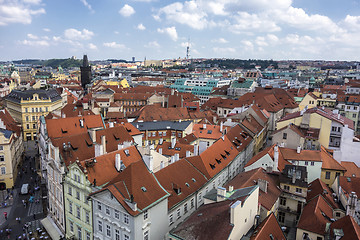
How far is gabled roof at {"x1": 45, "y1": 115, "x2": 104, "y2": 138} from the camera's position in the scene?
5362 centimetres

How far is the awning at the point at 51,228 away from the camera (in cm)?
4325

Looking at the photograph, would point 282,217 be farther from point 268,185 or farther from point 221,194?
point 221,194

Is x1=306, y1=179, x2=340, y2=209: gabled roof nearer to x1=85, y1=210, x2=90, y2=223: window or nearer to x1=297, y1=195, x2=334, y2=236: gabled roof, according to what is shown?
x1=297, y1=195, x2=334, y2=236: gabled roof

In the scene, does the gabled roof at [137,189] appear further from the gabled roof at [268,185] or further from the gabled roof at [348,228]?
the gabled roof at [348,228]

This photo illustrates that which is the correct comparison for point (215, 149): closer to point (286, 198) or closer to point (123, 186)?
point (286, 198)

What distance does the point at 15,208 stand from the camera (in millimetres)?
53219

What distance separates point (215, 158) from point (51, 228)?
95.4ft

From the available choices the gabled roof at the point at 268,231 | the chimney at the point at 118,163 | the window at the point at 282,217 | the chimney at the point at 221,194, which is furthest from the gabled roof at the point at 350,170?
the chimney at the point at 118,163

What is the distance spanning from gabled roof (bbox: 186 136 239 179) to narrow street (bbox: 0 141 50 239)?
2742 centimetres

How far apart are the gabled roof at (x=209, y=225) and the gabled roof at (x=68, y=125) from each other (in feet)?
114

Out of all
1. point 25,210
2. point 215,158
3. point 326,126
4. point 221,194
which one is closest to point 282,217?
point 221,194

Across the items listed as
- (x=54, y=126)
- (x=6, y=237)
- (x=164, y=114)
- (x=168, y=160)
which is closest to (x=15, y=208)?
(x=6, y=237)

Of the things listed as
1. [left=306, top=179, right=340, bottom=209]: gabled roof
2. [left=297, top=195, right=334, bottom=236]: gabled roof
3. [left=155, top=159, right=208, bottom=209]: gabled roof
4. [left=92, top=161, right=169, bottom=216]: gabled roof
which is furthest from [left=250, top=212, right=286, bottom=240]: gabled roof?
[left=306, top=179, right=340, bottom=209]: gabled roof

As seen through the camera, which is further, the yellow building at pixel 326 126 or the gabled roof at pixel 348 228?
the yellow building at pixel 326 126
